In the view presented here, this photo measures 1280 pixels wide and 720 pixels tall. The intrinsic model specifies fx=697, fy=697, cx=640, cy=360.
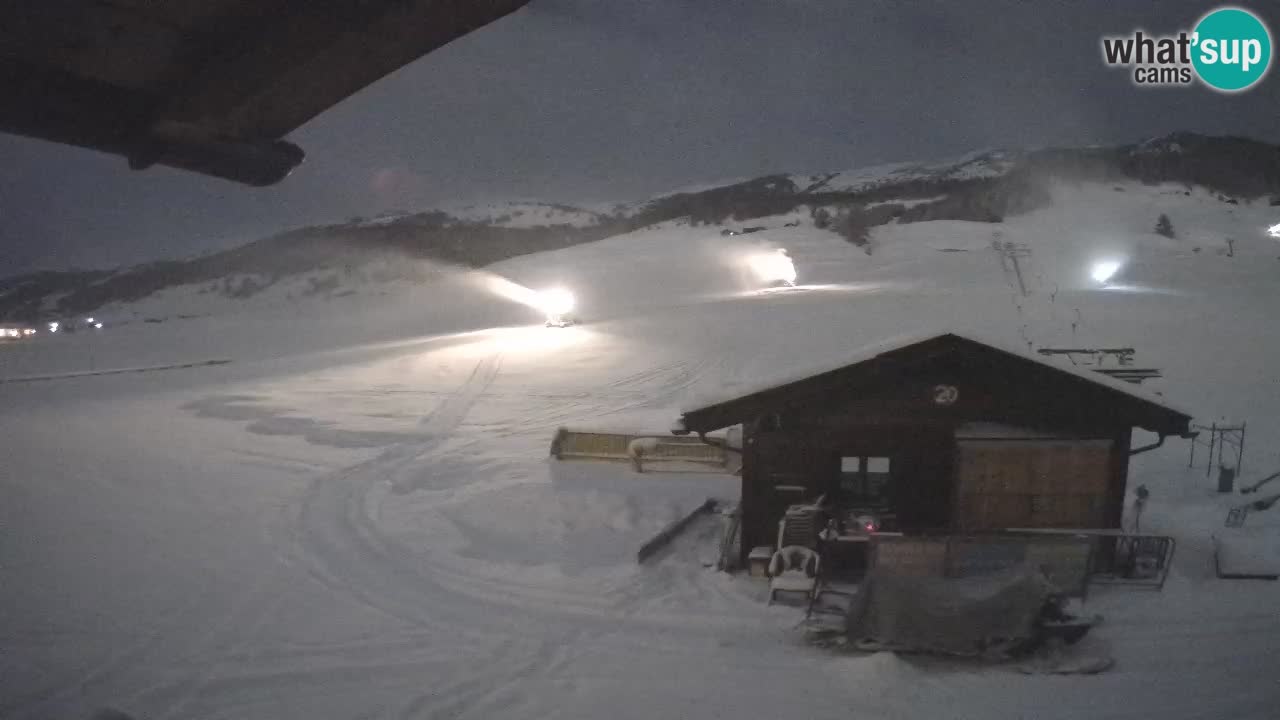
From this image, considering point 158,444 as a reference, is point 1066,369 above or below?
above

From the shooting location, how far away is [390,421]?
77.6 feet

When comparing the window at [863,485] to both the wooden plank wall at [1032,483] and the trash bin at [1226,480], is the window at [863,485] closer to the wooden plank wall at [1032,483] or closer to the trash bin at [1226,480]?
the wooden plank wall at [1032,483]

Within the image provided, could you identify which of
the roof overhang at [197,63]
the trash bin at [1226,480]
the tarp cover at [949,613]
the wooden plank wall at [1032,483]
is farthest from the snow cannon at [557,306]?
the roof overhang at [197,63]

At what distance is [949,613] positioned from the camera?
849 cm

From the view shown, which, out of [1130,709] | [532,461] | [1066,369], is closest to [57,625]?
[532,461]

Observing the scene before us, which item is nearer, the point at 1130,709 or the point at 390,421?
the point at 1130,709

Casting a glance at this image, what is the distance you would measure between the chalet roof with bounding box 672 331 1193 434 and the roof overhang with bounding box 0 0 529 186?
988cm

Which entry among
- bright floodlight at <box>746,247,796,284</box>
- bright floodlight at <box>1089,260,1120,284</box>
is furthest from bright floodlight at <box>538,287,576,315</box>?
bright floodlight at <box>1089,260,1120,284</box>

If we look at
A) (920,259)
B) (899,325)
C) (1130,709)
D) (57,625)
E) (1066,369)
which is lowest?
(57,625)

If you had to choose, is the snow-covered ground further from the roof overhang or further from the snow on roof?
the roof overhang

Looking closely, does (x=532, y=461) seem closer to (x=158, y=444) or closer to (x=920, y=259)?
(x=158, y=444)

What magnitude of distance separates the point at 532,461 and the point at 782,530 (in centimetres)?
889

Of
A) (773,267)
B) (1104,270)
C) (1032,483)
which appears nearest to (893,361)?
(1032,483)

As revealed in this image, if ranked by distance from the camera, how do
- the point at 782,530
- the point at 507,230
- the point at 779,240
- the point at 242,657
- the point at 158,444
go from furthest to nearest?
the point at 507,230 → the point at 779,240 → the point at 158,444 → the point at 782,530 → the point at 242,657
